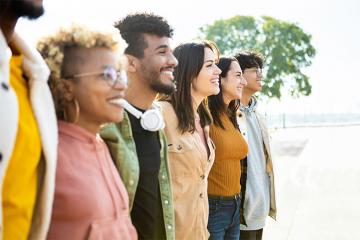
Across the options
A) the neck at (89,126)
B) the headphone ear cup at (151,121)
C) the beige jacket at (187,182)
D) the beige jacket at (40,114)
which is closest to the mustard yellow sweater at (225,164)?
the beige jacket at (187,182)

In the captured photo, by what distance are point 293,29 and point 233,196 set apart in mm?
36228

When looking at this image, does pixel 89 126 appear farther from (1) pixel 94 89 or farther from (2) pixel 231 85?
(2) pixel 231 85

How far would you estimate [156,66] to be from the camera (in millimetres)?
2908

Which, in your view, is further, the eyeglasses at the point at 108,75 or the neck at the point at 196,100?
the neck at the point at 196,100

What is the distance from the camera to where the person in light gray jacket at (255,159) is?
4.48 meters

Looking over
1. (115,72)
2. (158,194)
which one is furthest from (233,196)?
(115,72)

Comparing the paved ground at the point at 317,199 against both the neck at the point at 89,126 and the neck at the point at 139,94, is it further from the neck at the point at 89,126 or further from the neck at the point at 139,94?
the neck at the point at 89,126

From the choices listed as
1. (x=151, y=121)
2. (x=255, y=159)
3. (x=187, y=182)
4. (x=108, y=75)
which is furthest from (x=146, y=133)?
(x=255, y=159)

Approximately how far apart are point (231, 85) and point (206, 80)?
0.73 metres

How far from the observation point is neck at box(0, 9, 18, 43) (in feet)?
5.82

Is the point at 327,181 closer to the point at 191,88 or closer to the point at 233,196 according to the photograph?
the point at 233,196

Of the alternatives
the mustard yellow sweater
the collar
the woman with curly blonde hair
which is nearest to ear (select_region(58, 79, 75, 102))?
the woman with curly blonde hair

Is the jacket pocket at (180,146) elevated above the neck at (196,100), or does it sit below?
below

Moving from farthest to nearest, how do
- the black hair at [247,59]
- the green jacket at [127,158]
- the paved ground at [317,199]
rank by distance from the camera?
the paved ground at [317,199] < the black hair at [247,59] < the green jacket at [127,158]
